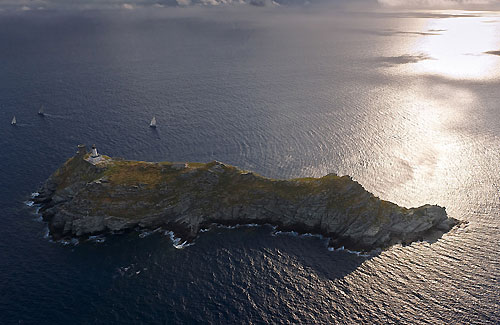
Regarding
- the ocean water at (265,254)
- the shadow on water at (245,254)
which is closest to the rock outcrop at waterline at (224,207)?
the shadow on water at (245,254)

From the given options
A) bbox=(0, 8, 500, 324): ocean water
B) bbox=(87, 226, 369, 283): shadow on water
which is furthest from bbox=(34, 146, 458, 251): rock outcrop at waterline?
bbox=(0, 8, 500, 324): ocean water

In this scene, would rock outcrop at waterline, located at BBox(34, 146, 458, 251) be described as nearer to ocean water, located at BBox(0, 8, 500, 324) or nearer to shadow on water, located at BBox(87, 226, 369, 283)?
shadow on water, located at BBox(87, 226, 369, 283)

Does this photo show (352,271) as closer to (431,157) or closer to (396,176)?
(396,176)

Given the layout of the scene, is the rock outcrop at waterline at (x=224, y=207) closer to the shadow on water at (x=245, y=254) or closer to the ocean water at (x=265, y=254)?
the shadow on water at (x=245, y=254)

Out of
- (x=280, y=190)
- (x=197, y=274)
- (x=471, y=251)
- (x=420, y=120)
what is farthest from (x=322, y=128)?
(x=197, y=274)

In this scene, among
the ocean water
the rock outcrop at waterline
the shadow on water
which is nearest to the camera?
the ocean water

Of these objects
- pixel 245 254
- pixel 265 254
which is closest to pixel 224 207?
pixel 245 254

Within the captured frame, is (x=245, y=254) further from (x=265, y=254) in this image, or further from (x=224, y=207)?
(x=224, y=207)

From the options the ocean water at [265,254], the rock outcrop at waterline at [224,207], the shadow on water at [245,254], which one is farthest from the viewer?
the rock outcrop at waterline at [224,207]

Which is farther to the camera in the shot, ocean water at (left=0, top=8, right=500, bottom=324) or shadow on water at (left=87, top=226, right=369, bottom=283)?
shadow on water at (left=87, top=226, right=369, bottom=283)
